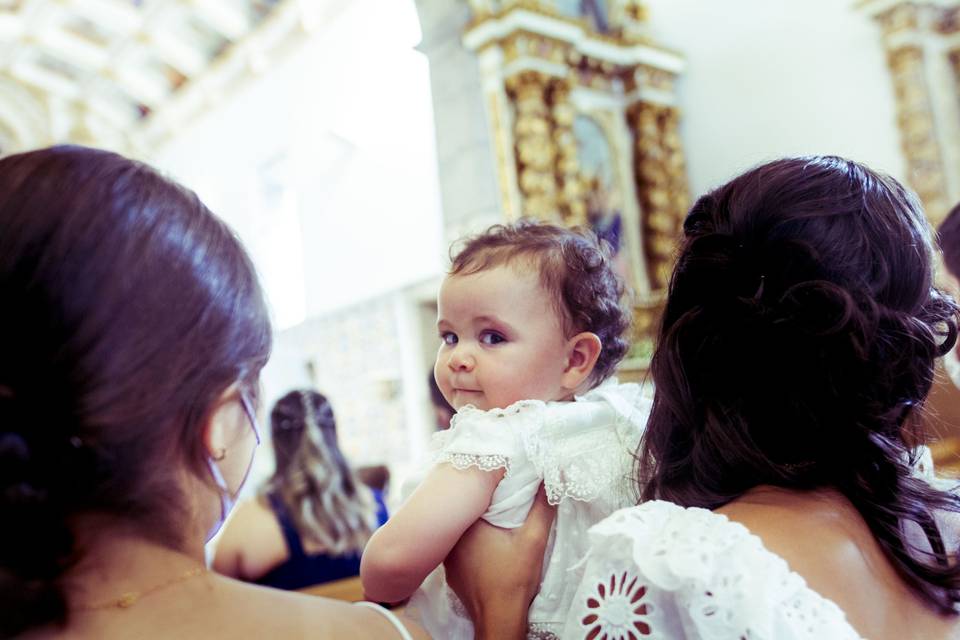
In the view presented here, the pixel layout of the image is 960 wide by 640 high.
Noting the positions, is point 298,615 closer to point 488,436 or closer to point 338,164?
point 488,436

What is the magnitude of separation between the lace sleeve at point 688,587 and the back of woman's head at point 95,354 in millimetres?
524

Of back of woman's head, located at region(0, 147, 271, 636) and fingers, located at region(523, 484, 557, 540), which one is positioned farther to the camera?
fingers, located at region(523, 484, 557, 540)

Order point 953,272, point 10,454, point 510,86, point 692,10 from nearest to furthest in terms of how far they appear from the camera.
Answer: point 10,454
point 953,272
point 510,86
point 692,10

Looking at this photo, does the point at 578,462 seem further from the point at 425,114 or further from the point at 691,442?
the point at 425,114

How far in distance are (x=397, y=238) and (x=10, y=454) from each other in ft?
28.5

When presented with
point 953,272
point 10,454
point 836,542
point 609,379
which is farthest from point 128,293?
Result: point 953,272

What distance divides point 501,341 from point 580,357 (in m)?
0.17

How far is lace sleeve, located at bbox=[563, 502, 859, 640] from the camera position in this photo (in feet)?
3.10

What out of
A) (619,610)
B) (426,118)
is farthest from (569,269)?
(426,118)

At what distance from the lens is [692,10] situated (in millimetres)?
8383

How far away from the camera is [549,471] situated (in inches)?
54.1

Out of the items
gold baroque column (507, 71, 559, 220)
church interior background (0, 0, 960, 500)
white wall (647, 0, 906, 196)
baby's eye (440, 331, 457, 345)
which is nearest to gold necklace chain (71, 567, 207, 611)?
baby's eye (440, 331, 457, 345)

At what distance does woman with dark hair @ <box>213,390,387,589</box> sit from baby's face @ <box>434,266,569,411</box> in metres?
1.86

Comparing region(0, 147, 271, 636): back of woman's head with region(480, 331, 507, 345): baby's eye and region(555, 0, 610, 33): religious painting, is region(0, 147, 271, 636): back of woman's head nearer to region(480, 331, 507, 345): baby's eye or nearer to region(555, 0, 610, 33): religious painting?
region(480, 331, 507, 345): baby's eye
